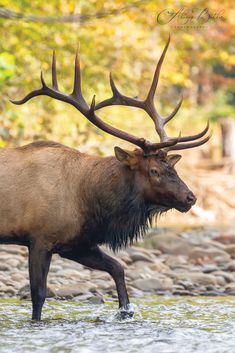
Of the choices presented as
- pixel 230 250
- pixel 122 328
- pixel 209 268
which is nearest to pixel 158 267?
pixel 209 268

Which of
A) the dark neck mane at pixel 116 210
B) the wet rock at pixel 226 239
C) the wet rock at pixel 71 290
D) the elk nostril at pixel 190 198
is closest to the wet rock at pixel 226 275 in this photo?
the wet rock at pixel 71 290

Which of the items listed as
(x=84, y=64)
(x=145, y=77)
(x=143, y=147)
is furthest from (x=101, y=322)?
(x=145, y=77)

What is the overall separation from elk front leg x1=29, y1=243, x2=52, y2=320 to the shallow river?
15 centimetres

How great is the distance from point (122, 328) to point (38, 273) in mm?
832

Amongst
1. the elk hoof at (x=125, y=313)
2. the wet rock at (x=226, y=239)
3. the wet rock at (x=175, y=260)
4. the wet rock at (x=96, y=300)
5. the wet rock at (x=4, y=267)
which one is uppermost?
the elk hoof at (x=125, y=313)

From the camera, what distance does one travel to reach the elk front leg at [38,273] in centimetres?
782

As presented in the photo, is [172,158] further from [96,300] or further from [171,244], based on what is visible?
[171,244]

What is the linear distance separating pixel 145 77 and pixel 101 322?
14.9m

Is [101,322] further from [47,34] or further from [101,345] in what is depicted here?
[47,34]

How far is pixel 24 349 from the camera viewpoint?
6516 mm

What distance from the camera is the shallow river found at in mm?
6645

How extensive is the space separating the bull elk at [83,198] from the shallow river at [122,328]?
31 cm

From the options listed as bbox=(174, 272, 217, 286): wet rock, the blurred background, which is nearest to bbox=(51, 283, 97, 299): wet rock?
bbox=(174, 272, 217, 286): wet rock

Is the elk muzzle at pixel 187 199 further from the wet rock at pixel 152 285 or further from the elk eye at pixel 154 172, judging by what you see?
the wet rock at pixel 152 285
